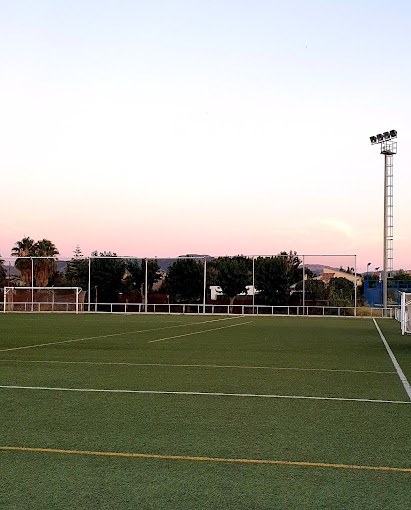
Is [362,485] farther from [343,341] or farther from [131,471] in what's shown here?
[343,341]

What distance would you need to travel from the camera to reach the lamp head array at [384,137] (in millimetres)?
47156

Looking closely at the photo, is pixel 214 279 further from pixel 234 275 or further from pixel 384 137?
pixel 384 137

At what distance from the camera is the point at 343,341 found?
22.3 metres

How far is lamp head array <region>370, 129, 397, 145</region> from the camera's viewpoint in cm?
4716

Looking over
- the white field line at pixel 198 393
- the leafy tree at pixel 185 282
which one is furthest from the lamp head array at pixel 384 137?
the white field line at pixel 198 393

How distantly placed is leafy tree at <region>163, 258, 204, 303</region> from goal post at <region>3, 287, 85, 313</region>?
574 cm

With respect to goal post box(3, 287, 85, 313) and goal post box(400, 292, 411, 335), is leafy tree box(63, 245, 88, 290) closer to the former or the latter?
goal post box(3, 287, 85, 313)

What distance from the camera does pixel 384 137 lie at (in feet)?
156

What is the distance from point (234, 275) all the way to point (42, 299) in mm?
12367

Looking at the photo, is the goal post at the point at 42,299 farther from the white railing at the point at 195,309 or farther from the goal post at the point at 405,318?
the goal post at the point at 405,318

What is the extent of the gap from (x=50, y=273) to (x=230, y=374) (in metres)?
51.6

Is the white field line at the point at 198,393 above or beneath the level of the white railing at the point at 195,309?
above

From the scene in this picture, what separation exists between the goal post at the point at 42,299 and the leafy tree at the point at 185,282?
226 inches

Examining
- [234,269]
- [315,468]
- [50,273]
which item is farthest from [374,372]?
[50,273]
